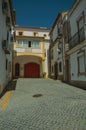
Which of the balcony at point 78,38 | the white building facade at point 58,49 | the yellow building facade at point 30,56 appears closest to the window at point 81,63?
the balcony at point 78,38

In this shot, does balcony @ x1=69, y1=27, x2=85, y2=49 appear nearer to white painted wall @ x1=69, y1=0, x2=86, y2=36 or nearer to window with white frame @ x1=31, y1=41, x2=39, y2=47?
white painted wall @ x1=69, y1=0, x2=86, y2=36

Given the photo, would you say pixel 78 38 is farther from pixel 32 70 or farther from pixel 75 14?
pixel 32 70

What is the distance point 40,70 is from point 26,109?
2178cm

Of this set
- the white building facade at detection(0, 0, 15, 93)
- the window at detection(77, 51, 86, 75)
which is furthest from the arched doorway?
the window at detection(77, 51, 86, 75)

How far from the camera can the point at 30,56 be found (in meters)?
28.2

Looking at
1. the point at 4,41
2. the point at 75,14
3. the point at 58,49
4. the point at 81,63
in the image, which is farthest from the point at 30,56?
the point at 4,41

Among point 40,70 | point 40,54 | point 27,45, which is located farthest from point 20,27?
point 40,70

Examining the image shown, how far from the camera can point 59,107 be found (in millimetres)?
7164

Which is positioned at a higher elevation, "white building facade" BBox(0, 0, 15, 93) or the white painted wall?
the white painted wall

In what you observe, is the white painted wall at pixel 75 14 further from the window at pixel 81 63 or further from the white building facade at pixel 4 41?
the white building facade at pixel 4 41

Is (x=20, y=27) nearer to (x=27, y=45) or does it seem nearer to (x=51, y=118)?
(x=27, y=45)

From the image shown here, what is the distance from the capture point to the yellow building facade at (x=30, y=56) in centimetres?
2675

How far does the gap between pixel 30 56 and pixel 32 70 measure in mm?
2702

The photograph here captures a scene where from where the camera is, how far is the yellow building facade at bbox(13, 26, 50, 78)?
87.8 ft
